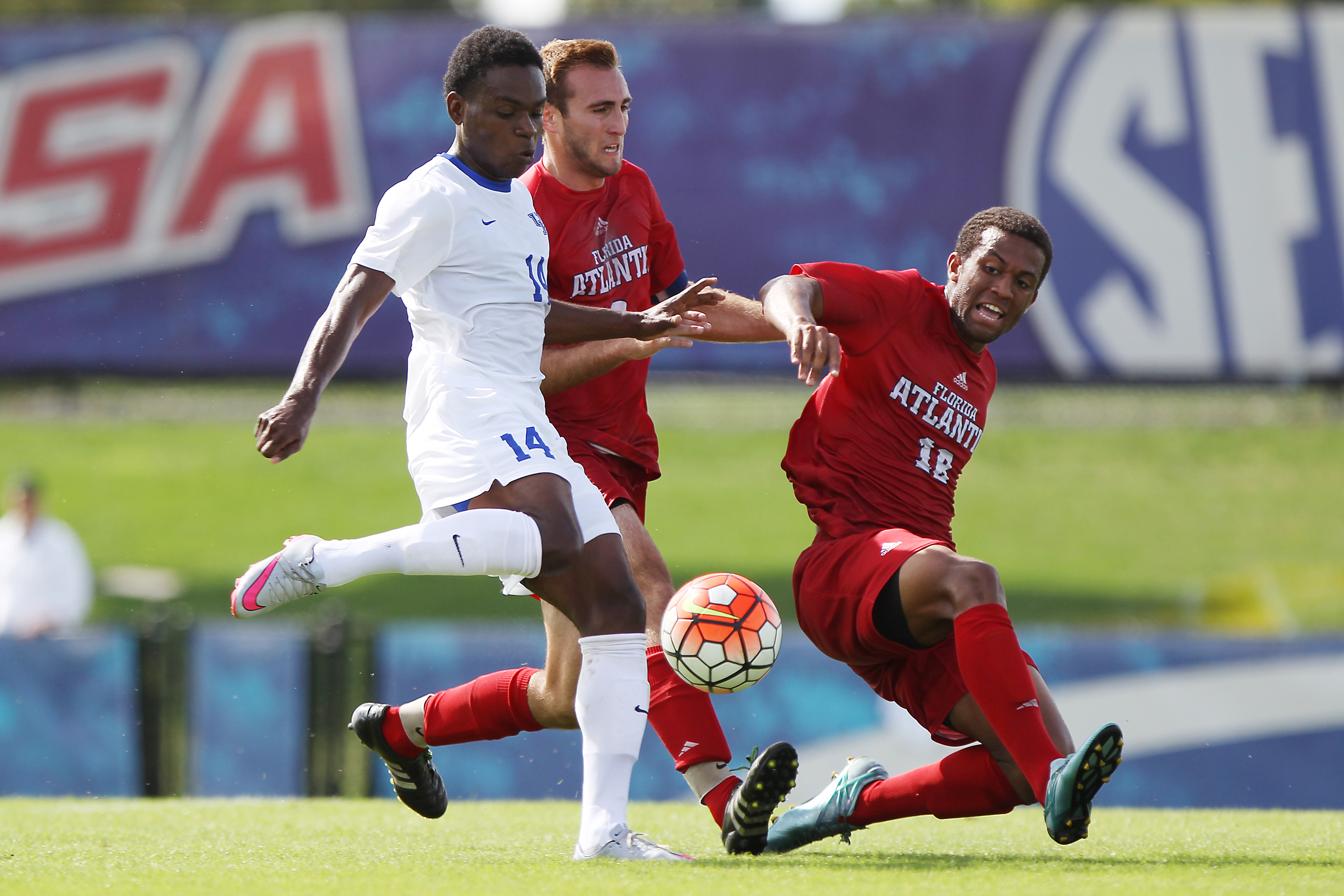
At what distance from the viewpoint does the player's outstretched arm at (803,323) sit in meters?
4.29

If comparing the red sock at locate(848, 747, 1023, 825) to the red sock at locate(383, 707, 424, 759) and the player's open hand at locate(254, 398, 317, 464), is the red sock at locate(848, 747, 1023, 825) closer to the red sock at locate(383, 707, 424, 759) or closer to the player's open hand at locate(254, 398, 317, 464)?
the red sock at locate(383, 707, 424, 759)

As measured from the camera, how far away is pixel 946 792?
4867 millimetres

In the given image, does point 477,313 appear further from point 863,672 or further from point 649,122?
point 649,122

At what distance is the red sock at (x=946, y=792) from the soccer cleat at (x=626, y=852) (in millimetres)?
976

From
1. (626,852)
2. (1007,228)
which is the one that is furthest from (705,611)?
(1007,228)

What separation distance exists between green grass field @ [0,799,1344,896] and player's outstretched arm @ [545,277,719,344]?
156 centimetres

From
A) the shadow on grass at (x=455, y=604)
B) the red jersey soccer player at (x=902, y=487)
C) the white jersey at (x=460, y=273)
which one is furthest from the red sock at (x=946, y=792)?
the shadow on grass at (x=455, y=604)

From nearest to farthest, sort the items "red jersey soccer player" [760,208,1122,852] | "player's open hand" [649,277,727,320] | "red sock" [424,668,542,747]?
1. "player's open hand" [649,277,727,320]
2. "red jersey soccer player" [760,208,1122,852]
3. "red sock" [424,668,542,747]

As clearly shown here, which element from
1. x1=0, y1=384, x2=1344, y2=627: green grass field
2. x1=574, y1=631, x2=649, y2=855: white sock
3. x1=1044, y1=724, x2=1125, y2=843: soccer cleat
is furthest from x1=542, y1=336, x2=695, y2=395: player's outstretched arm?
x1=0, y1=384, x2=1344, y2=627: green grass field

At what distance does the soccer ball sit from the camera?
15.2 ft

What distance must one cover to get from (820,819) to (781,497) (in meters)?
19.4

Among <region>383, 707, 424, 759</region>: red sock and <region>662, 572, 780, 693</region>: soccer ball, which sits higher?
<region>662, 572, 780, 693</region>: soccer ball

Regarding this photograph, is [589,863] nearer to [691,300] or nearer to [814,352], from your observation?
[814,352]

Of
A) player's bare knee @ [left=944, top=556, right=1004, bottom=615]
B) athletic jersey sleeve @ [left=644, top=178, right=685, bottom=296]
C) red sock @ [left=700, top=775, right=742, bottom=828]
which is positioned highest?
athletic jersey sleeve @ [left=644, top=178, right=685, bottom=296]
